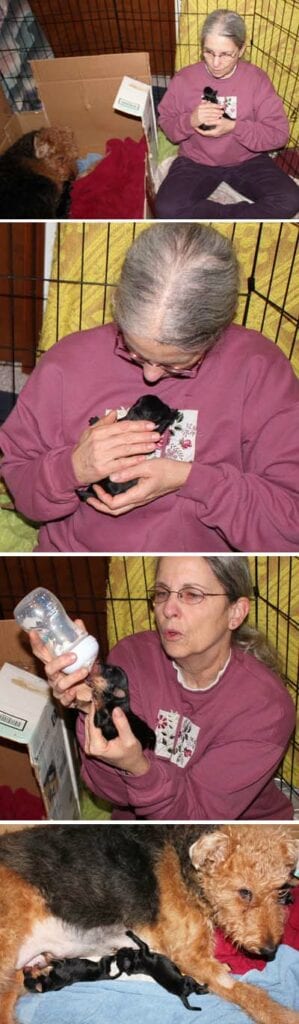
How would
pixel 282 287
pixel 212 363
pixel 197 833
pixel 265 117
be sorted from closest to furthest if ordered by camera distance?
pixel 197 833 → pixel 212 363 → pixel 282 287 → pixel 265 117

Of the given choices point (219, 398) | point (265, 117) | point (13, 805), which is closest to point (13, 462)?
point (219, 398)

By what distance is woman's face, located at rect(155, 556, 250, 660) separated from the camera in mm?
1179

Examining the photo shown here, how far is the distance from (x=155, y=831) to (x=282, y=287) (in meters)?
0.86

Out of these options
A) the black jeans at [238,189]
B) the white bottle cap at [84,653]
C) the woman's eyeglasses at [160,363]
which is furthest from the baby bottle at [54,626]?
the black jeans at [238,189]

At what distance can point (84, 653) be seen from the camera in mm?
1122

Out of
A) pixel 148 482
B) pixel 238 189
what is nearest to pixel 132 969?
pixel 148 482

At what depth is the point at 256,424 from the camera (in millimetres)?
1408

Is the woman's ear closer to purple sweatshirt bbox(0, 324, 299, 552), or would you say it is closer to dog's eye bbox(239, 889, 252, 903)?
purple sweatshirt bbox(0, 324, 299, 552)

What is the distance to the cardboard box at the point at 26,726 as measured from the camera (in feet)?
4.02

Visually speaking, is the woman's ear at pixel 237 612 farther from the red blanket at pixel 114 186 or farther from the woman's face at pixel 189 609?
the red blanket at pixel 114 186

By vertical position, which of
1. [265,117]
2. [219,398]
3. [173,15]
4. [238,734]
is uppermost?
[173,15]

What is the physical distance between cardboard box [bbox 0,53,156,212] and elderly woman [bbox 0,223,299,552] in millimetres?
676

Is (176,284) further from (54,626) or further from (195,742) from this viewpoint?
(195,742)

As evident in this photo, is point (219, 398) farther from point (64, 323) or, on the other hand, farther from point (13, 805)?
point (13, 805)
